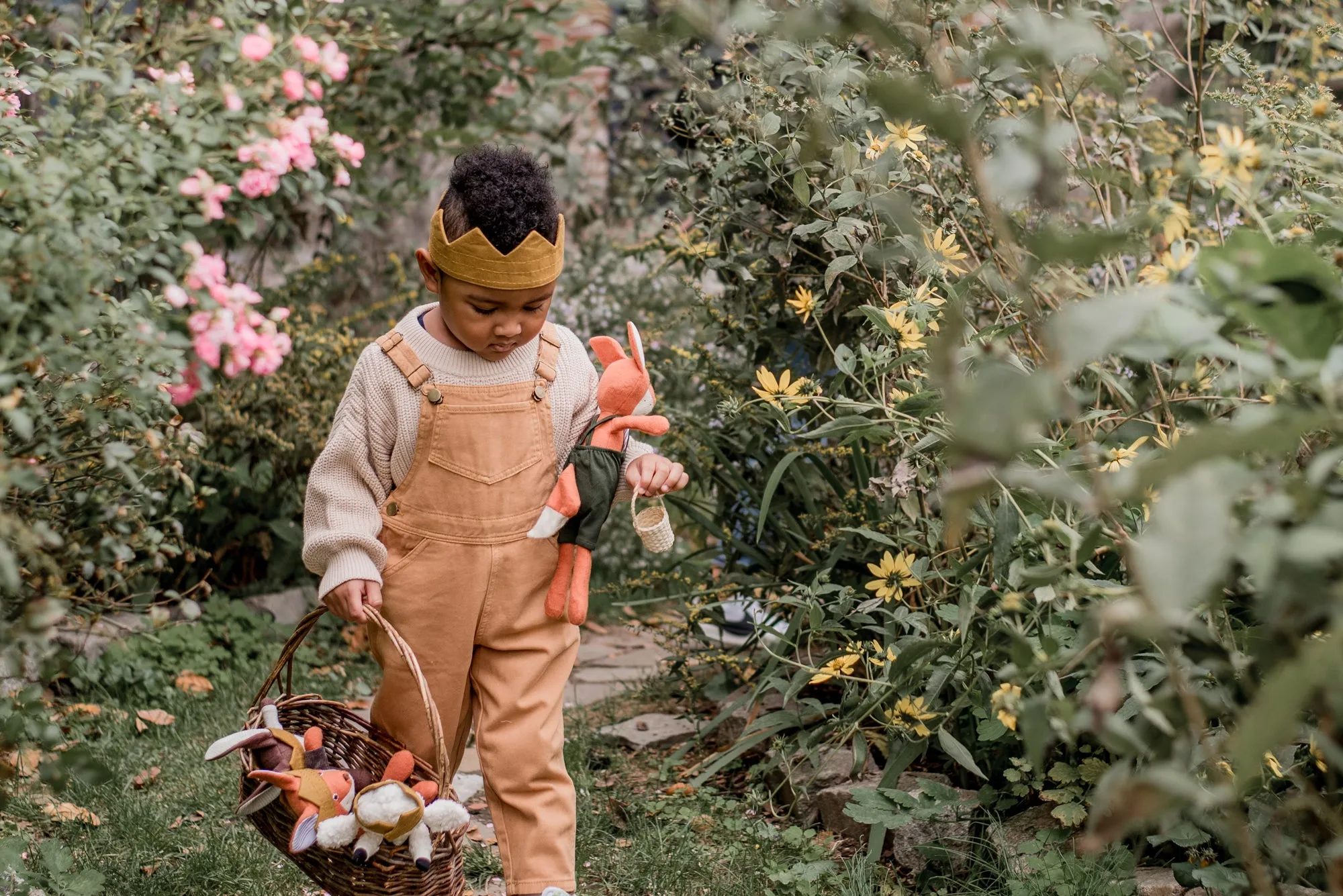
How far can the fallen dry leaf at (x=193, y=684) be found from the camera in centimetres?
365

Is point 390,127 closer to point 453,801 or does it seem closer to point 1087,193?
point 1087,193

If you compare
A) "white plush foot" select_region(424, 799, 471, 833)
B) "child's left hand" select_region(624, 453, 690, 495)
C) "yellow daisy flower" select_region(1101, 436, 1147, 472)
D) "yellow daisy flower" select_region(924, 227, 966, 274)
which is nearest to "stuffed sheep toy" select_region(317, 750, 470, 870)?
"white plush foot" select_region(424, 799, 471, 833)

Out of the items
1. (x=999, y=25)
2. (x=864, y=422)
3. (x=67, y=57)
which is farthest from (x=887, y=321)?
(x=67, y=57)

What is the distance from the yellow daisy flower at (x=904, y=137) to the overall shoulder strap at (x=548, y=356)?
79 centimetres

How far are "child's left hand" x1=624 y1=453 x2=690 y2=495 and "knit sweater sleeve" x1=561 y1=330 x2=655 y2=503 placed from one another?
0.13 feet

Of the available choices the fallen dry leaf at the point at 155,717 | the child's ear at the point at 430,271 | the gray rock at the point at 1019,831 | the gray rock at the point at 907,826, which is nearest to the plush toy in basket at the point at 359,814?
the child's ear at the point at 430,271

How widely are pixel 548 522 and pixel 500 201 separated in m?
0.62

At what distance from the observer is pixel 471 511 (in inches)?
92.8

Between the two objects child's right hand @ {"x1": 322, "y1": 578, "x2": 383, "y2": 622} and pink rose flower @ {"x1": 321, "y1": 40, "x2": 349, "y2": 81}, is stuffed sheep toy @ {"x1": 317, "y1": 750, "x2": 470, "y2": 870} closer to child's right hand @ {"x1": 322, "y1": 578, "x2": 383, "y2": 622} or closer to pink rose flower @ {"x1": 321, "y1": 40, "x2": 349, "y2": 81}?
child's right hand @ {"x1": 322, "y1": 578, "x2": 383, "y2": 622}

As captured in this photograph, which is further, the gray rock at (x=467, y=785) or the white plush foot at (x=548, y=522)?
the gray rock at (x=467, y=785)

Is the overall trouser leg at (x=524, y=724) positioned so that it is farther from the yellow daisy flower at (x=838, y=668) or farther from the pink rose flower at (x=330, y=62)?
the pink rose flower at (x=330, y=62)

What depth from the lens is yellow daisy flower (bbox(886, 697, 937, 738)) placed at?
7.98 ft

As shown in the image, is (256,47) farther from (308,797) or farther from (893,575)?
(893,575)

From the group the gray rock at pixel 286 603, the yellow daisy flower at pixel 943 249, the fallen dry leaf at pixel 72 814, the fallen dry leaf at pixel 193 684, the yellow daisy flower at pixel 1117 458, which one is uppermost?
the yellow daisy flower at pixel 943 249
